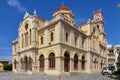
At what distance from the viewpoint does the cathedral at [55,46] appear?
25969mm

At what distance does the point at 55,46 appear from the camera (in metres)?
26.0

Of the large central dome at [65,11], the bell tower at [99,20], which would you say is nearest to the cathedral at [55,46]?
the large central dome at [65,11]

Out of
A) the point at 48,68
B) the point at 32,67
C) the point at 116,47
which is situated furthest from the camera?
the point at 116,47

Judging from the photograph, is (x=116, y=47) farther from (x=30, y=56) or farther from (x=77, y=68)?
(x=30, y=56)

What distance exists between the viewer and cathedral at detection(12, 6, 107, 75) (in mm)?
25969

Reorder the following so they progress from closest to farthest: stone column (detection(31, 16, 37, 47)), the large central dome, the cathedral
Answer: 1. the cathedral
2. stone column (detection(31, 16, 37, 47))
3. the large central dome

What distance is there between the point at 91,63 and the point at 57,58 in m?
11.6

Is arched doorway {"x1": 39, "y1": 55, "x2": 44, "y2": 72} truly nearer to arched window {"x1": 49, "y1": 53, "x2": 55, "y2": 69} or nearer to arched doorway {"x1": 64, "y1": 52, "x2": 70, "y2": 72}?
arched window {"x1": 49, "y1": 53, "x2": 55, "y2": 69}

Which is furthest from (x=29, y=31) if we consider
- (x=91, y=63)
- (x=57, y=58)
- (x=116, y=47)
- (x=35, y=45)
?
(x=116, y=47)

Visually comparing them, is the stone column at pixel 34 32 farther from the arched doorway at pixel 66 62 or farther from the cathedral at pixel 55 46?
the arched doorway at pixel 66 62

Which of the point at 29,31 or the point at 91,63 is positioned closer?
the point at 29,31

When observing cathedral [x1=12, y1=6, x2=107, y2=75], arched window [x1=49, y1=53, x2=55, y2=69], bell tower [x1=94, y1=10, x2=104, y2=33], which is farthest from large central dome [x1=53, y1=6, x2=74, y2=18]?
arched window [x1=49, y1=53, x2=55, y2=69]

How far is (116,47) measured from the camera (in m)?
61.0

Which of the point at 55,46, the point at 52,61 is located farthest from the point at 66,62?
the point at 55,46
